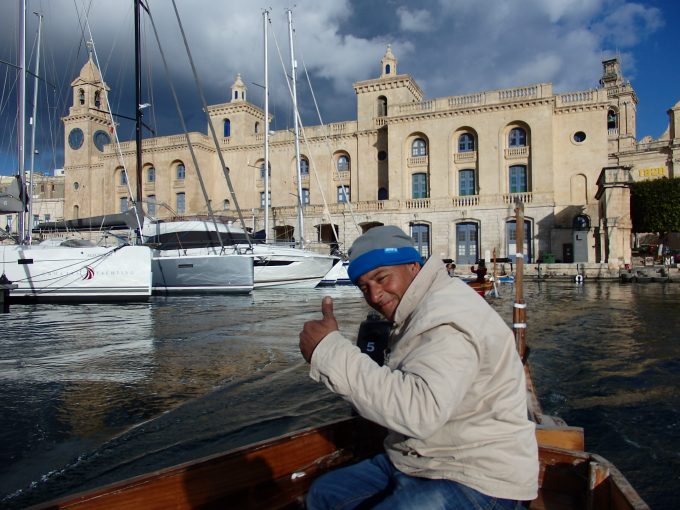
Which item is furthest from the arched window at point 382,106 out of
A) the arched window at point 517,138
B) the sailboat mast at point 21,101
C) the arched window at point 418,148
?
the sailboat mast at point 21,101

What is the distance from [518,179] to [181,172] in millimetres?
30021

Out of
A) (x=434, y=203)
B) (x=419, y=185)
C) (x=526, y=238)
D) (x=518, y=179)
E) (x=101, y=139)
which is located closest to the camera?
(x=526, y=238)

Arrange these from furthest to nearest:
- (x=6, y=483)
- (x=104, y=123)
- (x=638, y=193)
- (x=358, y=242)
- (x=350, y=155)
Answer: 1. (x=104, y=123)
2. (x=350, y=155)
3. (x=638, y=193)
4. (x=6, y=483)
5. (x=358, y=242)

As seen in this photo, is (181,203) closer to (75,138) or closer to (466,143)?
(75,138)

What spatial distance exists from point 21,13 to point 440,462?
22.4 m

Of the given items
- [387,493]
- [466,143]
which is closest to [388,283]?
[387,493]

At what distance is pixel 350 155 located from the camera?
42.2 metres

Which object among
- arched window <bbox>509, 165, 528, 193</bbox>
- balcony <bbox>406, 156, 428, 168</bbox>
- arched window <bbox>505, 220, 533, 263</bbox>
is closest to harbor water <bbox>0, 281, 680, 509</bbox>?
arched window <bbox>505, 220, 533, 263</bbox>

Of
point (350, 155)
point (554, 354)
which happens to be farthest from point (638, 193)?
point (554, 354)

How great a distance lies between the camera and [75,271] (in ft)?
53.4

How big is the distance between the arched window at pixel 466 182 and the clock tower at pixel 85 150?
3378cm

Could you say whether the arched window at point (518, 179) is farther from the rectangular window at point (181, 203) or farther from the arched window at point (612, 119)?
the rectangular window at point (181, 203)

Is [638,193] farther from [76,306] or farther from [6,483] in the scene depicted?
[6,483]

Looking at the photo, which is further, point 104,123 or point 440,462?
point 104,123
